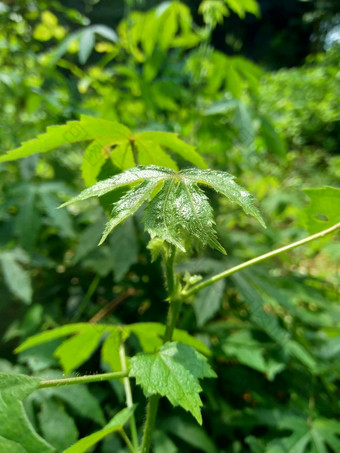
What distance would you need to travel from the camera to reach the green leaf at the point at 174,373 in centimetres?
35

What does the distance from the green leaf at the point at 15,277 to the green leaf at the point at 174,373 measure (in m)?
0.59

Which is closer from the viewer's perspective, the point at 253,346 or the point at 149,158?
the point at 149,158

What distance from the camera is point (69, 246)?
1.30 m

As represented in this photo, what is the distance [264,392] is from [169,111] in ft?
3.91

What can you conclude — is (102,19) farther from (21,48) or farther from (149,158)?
(149,158)

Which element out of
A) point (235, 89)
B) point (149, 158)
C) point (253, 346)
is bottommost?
point (253, 346)

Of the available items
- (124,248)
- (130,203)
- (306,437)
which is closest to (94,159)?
(130,203)

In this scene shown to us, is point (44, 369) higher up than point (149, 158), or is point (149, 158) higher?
point (149, 158)

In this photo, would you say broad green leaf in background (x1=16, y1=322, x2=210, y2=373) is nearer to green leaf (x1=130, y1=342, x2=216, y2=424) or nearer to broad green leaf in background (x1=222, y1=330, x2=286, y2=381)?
green leaf (x1=130, y1=342, x2=216, y2=424)

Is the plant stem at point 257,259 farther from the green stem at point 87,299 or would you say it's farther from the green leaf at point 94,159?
the green stem at point 87,299

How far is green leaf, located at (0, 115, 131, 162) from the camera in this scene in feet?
1.43

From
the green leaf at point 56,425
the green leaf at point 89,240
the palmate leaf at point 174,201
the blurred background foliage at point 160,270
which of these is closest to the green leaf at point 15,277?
the blurred background foliage at point 160,270

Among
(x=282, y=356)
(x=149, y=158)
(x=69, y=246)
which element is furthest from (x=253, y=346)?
(x=69, y=246)

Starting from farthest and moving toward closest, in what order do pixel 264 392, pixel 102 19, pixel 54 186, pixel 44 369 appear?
pixel 102 19, pixel 54 186, pixel 264 392, pixel 44 369
